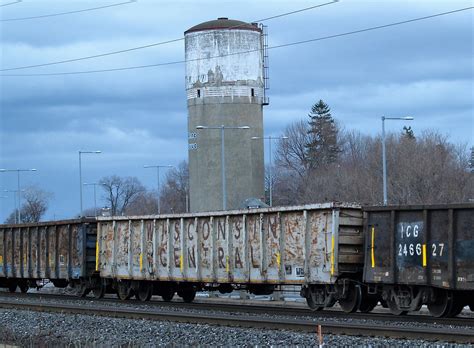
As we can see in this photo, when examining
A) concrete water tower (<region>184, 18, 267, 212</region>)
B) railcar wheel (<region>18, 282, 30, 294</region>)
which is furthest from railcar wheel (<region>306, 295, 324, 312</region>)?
concrete water tower (<region>184, 18, 267, 212</region>)

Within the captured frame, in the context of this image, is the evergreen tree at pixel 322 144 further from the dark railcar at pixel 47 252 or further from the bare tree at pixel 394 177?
the dark railcar at pixel 47 252

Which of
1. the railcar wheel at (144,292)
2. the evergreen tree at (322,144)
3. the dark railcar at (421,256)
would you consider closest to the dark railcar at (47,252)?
the railcar wheel at (144,292)

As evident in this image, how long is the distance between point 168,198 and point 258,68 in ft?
215

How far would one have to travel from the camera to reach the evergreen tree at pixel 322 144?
124 meters

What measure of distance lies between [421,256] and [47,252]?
68.9 feet

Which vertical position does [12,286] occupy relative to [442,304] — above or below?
below

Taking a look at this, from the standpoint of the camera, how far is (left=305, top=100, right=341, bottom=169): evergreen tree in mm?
124000

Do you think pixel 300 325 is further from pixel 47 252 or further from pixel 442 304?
pixel 47 252

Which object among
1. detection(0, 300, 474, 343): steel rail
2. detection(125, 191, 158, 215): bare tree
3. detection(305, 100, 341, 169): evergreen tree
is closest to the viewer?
detection(0, 300, 474, 343): steel rail

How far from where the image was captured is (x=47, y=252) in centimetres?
4259

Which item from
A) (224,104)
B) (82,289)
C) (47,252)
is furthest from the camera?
(224,104)

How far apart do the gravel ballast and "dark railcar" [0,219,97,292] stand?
12.3m

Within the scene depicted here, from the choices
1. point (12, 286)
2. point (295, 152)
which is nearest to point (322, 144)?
point (295, 152)

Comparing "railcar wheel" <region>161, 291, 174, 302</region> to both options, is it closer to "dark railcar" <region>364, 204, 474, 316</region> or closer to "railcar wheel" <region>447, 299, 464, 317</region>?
"dark railcar" <region>364, 204, 474, 316</region>
